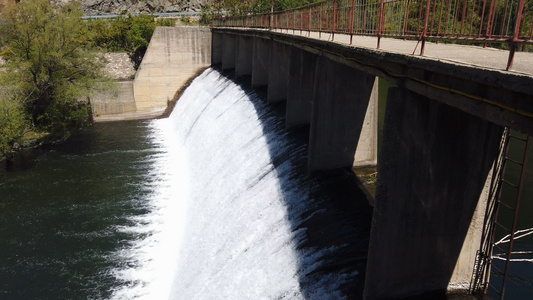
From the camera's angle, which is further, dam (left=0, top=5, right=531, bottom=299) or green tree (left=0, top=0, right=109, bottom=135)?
green tree (left=0, top=0, right=109, bottom=135)

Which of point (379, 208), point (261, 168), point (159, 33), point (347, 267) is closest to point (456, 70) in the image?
point (379, 208)

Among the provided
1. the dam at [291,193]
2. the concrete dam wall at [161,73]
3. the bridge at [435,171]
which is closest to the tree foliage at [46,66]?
the dam at [291,193]

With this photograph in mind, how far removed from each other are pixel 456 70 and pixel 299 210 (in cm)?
629

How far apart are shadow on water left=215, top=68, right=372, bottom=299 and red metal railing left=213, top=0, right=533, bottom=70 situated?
3764 mm

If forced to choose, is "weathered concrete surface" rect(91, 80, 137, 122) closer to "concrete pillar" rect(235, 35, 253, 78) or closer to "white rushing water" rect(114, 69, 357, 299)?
"concrete pillar" rect(235, 35, 253, 78)

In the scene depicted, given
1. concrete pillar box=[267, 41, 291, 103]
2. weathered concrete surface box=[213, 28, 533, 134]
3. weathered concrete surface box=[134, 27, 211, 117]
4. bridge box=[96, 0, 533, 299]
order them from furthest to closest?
weathered concrete surface box=[134, 27, 211, 117] → concrete pillar box=[267, 41, 291, 103] → bridge box=[96, 0, 533, 299] → weathered concrete surface box=[213, 28, 533, 134]

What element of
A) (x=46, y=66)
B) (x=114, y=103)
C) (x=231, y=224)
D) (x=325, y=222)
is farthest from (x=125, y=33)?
(x=325, y=222)

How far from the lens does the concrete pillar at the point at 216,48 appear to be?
31.1m

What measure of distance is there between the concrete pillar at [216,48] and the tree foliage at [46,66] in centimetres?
876

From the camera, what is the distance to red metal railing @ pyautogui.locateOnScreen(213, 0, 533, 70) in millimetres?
4929

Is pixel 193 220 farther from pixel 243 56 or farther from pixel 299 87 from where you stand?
pixel 243 56

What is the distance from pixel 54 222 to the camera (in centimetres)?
1521

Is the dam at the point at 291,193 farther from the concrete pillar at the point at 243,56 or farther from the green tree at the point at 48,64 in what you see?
the green tree at the point at 48,64

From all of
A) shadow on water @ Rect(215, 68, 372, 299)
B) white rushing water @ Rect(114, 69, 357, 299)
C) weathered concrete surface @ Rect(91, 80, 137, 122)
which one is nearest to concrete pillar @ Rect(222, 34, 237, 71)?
weathered concrete surface @ Rect(91, 80, 137, 122)
